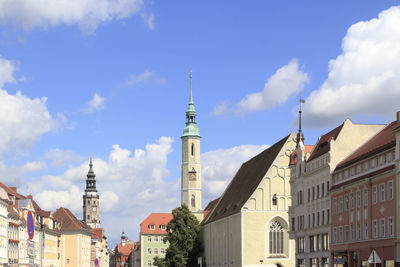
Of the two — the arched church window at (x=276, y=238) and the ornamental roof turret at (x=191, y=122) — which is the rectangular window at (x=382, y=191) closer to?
the arched church window at (x=276, y=238)

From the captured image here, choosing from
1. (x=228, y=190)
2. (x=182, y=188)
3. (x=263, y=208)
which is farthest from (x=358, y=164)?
(x=182, y=188)

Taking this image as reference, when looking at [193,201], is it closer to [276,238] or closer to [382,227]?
[276,238]

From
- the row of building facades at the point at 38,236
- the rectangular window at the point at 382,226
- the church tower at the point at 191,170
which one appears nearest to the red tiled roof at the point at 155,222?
the row of building facades at the point at 38,236

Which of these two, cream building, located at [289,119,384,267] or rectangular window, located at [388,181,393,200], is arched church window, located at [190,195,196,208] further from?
rectangular window, located at [388,181,393,200]

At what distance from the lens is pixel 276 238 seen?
96.1m

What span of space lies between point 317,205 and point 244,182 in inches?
1594

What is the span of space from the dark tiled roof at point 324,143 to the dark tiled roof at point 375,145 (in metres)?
2.91

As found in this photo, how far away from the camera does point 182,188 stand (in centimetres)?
15300

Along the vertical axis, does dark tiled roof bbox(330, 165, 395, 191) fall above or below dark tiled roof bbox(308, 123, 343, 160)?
below

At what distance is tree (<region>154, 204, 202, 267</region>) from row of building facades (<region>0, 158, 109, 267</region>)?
18.1 m

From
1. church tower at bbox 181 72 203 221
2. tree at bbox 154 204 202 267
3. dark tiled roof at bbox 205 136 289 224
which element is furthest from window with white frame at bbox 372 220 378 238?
church tower at bbox 181 72 203 221

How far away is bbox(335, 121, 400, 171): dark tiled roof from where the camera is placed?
2196 inches

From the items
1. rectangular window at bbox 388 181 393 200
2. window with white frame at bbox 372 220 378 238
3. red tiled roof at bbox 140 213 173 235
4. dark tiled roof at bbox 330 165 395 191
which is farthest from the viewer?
red tiled roof at bbox 140 213 173 235

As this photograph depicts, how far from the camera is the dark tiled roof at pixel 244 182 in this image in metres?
100
